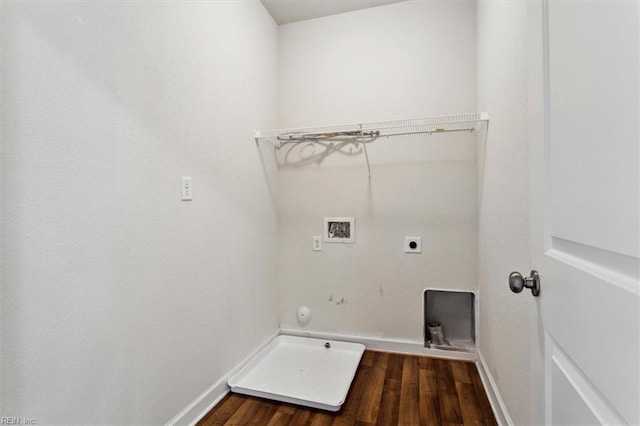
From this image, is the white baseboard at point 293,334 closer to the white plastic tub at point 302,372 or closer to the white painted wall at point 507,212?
the white plastic tub at point 302,372

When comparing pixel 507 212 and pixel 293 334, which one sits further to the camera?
pixel 293 334

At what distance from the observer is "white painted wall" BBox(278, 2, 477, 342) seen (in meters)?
2.14

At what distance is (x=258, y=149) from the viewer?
2180mm

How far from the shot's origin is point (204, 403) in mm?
1585

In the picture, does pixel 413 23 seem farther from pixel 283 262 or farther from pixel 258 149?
pixel 283 262

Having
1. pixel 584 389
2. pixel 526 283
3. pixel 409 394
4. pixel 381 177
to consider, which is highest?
pixel 381 177

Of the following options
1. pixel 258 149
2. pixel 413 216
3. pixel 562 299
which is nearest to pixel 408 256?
pixel 413 216

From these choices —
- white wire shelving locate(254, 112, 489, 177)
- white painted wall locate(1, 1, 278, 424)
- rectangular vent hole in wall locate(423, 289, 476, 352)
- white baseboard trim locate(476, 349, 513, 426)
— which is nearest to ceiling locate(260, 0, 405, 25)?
white painted wall locate(1, 1, 278, 424)

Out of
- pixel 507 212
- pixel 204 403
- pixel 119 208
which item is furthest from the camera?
pixel 204 403

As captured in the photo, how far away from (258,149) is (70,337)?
1499 mm

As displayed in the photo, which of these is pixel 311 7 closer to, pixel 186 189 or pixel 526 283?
pixel 186 189

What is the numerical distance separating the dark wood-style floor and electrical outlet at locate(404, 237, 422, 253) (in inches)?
29.9

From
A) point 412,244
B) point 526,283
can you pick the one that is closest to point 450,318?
point 412,244

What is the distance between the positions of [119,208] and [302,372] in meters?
1.43
